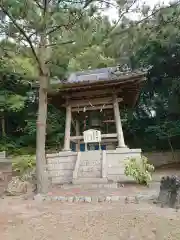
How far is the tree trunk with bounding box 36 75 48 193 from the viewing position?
6355 mm

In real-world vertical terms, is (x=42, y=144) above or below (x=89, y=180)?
above

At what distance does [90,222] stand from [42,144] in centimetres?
308

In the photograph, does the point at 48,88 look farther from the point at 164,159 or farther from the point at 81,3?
the point at 164,159

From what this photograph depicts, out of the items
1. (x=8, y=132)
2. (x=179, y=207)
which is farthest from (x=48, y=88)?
(x=8, y=132)

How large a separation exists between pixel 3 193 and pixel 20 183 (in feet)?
1.48

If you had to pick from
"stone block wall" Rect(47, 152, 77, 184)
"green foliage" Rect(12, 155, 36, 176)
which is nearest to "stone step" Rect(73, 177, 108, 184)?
"stone block wall" Rect(47, 152, 77, 184)

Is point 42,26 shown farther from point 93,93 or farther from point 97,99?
point 97,99

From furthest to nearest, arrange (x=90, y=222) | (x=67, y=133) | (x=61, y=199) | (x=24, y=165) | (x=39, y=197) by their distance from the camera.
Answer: (x=24, y=165)
(x=67, y=133)
(x=39, y=197)
(x=61, y=199)
(x=90, y=222)

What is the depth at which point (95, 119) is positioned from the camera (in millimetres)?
10656

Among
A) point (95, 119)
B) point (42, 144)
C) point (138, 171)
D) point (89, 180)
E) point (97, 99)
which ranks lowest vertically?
point (89, 180)

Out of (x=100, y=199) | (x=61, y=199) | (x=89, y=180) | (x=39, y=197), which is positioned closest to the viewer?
(x=100, y=199)

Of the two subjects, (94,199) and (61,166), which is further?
(61,166)

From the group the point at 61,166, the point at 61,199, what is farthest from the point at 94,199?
the point at 61,166

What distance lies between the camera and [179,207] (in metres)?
4.51
